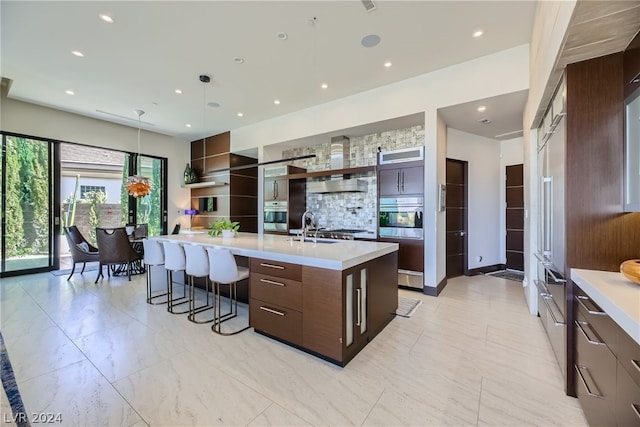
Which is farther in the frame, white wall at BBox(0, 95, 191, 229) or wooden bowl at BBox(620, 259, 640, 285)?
white wall at BBox(0, 95, 191, 229)

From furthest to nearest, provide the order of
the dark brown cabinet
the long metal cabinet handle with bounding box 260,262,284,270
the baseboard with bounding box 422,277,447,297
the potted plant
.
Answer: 1. the dark brown cabinet
2. the baseboard with bounding box 422,277,447,297
3. the potted plant
4. the long metal cabinet handle with bounding box 260,262,284,270

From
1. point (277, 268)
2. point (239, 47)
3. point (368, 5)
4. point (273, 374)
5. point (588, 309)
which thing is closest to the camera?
point (588, 309)

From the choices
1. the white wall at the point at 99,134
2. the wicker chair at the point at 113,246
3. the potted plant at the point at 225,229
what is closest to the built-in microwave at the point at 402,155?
the potted plant at the point at 225,229

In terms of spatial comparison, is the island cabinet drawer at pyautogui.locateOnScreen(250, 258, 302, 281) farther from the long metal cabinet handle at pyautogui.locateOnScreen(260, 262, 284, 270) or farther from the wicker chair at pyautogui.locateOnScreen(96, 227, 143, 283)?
the wicker chair at pyautogui.locateOnScreen(96, 227, 143, 283)

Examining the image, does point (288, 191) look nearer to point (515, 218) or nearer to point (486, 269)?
point (486, 269)

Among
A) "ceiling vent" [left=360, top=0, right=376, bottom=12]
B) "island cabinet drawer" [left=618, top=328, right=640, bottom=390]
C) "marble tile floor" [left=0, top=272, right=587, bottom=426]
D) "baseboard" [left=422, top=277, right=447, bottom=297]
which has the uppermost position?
"ceiling vent" [left=360, top=0, right=376, bottom=12]

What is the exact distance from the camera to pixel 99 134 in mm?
6242

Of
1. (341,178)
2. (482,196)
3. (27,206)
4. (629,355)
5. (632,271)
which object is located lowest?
(629,355)

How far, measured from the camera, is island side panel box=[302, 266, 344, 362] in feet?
7.06

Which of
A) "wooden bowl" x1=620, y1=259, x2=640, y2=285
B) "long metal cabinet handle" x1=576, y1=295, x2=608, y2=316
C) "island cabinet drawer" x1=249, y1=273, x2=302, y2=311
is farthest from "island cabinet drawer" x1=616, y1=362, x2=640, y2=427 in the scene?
"island cabinet drawer" x1=249, y1=273, x2=302, y2=311

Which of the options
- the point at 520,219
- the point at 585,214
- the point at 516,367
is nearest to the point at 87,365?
the point at 516,367

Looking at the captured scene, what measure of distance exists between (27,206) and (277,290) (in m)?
6.16

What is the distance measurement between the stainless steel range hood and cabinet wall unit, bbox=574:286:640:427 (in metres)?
3.70

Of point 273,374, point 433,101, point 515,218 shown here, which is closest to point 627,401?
point 273,374
